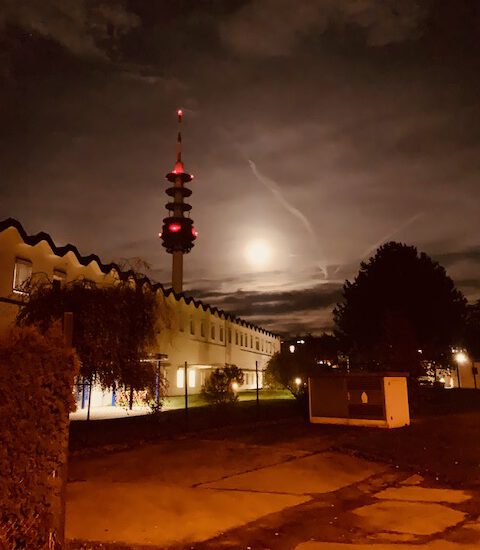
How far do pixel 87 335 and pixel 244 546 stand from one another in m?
7.82

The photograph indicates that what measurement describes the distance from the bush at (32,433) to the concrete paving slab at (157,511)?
1414 millimetres

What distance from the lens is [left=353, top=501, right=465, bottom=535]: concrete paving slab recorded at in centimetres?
646

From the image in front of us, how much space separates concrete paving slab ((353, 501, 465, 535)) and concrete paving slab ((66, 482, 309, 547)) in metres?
1.11

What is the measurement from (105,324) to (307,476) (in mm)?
6139

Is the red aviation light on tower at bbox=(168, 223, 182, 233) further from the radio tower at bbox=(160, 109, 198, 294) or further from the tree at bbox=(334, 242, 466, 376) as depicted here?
the tree at bbox=(334, 242, 466, 376)

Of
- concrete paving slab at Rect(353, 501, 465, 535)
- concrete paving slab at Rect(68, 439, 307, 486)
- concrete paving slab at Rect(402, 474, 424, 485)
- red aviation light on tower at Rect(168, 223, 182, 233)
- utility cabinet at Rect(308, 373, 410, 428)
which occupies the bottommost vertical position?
concrete paving slab at Rect(353, 501, 465, 535)

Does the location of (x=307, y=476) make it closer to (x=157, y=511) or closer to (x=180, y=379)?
(x=157, y=511)

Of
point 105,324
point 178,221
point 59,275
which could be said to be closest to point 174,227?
point 178,221

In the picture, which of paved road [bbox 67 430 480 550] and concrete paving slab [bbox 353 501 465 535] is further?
concrete paving slab [bbox 353 501 465 535]

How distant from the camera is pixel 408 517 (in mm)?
6934

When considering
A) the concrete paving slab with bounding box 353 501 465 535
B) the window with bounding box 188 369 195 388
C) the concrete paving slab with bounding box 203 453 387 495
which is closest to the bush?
the concrete paving slab with bounding box 353 501 465 535

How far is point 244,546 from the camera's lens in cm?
588

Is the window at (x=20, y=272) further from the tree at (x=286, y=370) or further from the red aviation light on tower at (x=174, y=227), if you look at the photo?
the red aviation light on tower at (x=174, y=227)

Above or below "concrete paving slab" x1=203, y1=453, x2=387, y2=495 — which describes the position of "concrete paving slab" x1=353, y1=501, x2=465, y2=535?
below
